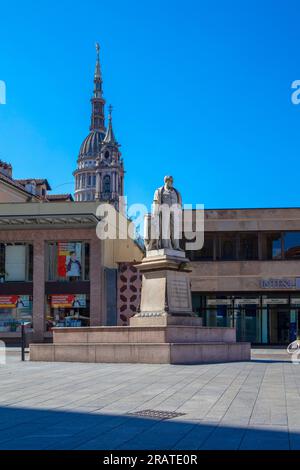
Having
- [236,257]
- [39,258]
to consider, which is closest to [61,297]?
[39,258]

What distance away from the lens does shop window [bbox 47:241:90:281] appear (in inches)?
1722

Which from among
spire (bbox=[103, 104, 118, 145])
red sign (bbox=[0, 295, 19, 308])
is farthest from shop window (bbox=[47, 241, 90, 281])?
spire (bbox=[103, 104, 118, 145])

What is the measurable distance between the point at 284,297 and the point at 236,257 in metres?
4.10

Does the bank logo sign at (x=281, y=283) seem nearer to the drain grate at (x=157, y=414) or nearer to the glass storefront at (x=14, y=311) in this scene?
the glass storefront at (x=14, y=311)

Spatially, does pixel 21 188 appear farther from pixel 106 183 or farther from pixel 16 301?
pixel 106 183

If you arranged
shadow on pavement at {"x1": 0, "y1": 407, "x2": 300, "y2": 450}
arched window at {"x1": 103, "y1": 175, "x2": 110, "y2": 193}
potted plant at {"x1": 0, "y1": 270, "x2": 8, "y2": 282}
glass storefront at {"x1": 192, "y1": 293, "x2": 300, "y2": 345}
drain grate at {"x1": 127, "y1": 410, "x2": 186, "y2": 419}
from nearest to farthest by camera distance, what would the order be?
shadow on pavement at {"x1": 0, "y1": 407, "x2": 300, "y2": 450}, drain grate at {"x1": 127, "y1": 410, "x2": 186, "y2": 419}, potted plant at {"x1": 0, "y1": 270, "x2": 8, "y2": 282}, glass storefront at {"x1": 192, "y1": 293, "x2": 300, "y2": 345}, arched window at {"x1": 103, "y1": 175, "x2": 110, "y2": 193}

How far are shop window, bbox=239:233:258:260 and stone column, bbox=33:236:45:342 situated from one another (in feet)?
42.9

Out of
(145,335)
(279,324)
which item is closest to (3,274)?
(279,324)

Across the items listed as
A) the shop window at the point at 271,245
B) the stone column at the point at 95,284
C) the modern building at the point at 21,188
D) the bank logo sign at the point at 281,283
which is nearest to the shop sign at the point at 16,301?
the stone column at the point at 95,284

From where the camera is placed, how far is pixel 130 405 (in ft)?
37.9

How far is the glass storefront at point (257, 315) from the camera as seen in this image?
4512cm

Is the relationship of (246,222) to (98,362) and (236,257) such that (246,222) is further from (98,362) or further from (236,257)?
(98,362)

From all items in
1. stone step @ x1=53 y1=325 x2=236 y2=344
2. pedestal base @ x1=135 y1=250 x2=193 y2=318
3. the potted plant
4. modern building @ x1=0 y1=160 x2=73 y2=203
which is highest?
modern building @ x1=0 y1=160 x2=73 y2=203

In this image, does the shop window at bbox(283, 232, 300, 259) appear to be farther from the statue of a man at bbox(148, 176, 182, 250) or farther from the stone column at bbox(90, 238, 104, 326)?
the statue of a man at bbox(148, 176, 182, 250)
